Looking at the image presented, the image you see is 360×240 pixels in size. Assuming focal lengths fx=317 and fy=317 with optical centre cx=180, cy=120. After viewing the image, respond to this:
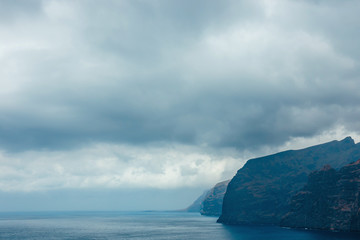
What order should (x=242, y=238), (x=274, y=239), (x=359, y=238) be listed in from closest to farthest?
(x=359, y=238), (x=274, y=239), (x=242, y=238)

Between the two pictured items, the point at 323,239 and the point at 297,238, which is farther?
the point at 297,238

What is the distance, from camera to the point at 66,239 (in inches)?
7825

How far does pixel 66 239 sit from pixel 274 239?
126405 mm

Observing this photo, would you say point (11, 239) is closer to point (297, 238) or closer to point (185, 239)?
point (185, 239)

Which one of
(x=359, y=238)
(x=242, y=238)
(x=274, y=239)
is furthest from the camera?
(x=242, y=238)

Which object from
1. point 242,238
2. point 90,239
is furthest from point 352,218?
point 90,239

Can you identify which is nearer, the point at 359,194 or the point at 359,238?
the point at 359,238

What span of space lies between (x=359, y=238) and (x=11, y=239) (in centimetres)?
20121

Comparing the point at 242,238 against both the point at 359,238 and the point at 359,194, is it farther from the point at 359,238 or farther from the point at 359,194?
the point at 359,194

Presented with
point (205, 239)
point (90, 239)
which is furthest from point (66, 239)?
point (205, 239)

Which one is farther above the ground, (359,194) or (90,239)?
(359,194)

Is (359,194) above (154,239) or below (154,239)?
above

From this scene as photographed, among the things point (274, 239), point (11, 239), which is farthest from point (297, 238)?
point (11, 239)

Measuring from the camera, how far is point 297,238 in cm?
18050
